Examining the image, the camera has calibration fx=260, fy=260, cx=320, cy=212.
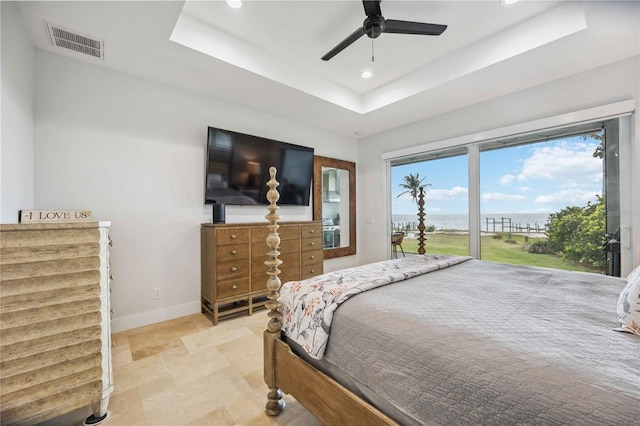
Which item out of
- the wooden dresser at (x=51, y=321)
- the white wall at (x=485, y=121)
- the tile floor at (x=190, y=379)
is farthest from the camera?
the white wall at (x=485, y=121)

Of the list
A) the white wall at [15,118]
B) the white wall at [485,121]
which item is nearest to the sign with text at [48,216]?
the white wall at [15,118]

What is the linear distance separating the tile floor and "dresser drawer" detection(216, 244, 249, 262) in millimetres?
702

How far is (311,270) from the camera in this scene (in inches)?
143

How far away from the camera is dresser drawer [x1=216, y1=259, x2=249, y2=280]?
2760 millimetres

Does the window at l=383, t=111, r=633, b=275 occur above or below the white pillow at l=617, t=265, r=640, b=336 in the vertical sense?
above

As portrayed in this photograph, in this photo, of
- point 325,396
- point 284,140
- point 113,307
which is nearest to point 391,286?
point 325,396

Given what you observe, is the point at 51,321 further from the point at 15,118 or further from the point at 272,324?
the point at 15,118

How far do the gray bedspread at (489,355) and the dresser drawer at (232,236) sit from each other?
1902mm

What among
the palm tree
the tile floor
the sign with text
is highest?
the palm tree

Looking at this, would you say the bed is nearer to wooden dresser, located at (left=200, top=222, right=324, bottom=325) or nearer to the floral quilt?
Result: the floral quilt

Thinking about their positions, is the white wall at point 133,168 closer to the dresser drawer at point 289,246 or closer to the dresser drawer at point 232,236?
the dresser drawer at point 232,236

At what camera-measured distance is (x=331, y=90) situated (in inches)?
135

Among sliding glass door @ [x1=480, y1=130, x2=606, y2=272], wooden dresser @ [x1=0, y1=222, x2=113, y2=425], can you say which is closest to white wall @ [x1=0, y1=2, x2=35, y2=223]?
wooden dresser @ [x1=0, y1=222, x2=113, y2=425]

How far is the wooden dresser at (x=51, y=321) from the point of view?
3.94 feet
